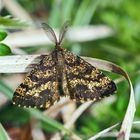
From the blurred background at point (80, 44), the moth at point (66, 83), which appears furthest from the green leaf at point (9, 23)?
the moth at point (66, 83)

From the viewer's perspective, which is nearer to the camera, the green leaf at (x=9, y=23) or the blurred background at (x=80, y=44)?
the green leaf at (x=9, y=23)

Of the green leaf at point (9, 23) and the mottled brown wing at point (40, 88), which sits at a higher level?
the green leaf at point (9, 23)

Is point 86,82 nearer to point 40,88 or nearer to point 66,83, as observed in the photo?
point 66,83

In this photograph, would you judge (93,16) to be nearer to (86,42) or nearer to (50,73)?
(86,42)

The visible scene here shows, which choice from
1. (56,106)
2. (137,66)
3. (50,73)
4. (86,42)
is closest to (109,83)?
(50,73)

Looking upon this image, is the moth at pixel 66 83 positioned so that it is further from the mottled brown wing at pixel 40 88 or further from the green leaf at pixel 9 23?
the green leaf at pixel 9 23
